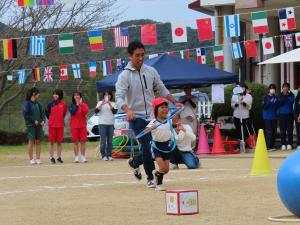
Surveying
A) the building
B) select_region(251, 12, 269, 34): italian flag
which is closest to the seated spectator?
select_region(251, 12, 269, 34): italian flag

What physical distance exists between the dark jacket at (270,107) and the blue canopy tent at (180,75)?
1199mm

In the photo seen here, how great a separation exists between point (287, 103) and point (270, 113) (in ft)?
1.73

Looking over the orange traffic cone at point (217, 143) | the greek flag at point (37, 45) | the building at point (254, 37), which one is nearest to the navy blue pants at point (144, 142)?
the orange traffic cone at point (217, 143)

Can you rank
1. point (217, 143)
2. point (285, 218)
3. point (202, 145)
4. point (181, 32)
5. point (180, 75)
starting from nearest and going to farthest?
point (285, 218) < point (180, 75) < point (202, 145) < point (217, 143) < point (181, 32)

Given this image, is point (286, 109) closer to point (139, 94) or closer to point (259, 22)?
point (259, 22)

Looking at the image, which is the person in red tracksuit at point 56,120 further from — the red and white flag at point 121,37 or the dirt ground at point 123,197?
the red and white flag at point 121,37

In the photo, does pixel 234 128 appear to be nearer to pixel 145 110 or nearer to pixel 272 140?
pixel 272 140

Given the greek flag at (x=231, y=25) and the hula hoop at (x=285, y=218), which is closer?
the hula hoop at (x=285, y=218)

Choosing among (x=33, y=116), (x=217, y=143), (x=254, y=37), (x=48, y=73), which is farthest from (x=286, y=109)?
(x=254, y=37)

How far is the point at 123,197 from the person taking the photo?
39.3ft

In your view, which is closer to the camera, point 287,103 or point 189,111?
point 189,111

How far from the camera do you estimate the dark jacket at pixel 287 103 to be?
79.8 ft

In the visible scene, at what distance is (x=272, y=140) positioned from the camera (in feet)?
80.8

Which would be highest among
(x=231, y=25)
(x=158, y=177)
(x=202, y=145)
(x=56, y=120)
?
(x=231, y=25)
